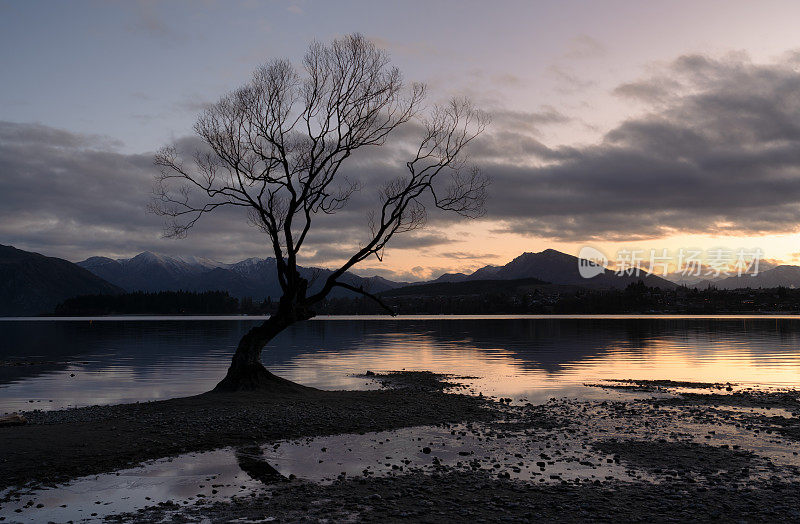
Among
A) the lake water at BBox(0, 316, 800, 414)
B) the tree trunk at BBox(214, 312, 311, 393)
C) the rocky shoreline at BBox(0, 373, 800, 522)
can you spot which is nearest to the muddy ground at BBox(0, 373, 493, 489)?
the rocky shoreline at BBox(0, 373, 800, 522)

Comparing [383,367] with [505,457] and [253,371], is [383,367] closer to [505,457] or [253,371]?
[253,371]

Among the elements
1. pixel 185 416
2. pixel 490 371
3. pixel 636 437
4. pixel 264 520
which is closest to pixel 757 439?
pixel 636 437

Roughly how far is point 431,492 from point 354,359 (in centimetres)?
5397

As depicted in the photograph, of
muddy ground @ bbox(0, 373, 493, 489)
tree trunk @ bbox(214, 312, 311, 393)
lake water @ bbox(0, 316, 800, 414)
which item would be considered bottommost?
lake water @ bbox(0, 316, 800, 414)

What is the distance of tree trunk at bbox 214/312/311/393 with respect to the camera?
3441cm

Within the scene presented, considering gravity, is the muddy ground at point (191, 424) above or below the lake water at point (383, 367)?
above

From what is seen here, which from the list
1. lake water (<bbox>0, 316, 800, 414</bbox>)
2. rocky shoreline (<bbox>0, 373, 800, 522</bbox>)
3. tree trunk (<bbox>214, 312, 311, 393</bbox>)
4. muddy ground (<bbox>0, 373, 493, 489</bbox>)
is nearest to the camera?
rocky shoreline (<bbox>0, 373, 800, 522</bbox>)

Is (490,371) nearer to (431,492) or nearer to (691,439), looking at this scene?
(691,439)

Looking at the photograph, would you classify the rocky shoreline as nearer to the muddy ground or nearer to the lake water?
the muddy ground

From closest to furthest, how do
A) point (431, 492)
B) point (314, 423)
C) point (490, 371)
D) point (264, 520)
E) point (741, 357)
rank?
point (264, 520) < point (431, 492) < point (314, 423) < point (490, 371) < point (741, 357)

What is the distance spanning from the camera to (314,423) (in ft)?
88.1

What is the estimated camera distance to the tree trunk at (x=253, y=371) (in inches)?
1355

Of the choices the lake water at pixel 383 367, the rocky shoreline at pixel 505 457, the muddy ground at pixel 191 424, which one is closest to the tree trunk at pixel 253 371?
the muddy ground at pixel 191 424

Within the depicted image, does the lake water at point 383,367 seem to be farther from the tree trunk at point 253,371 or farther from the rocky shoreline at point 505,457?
the rocky shoreline at point 505,457
